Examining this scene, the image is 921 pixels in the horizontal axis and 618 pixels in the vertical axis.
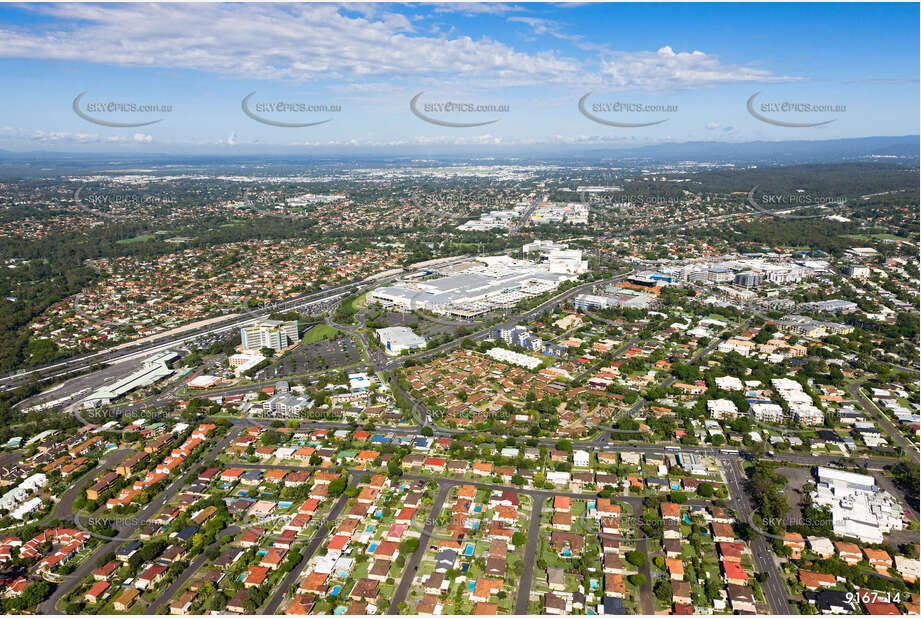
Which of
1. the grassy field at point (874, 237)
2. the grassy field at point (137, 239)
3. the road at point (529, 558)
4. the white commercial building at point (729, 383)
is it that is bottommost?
the road at point (529, 558)

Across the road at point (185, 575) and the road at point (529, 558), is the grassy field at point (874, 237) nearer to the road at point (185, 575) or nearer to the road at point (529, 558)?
the road at point (529, 558)

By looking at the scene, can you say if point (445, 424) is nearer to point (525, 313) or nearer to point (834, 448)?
point (834, 448)

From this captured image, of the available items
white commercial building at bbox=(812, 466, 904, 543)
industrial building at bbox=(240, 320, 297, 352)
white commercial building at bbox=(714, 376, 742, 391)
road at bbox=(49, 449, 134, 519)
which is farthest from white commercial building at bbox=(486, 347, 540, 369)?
road at bbox=(49, 449, 134, 519)

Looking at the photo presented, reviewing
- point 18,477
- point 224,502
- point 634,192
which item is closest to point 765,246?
point 634,192

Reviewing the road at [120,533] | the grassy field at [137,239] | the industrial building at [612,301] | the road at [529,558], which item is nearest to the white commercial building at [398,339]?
the road at [120,533]

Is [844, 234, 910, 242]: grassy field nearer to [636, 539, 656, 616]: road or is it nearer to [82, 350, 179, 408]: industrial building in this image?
[636, 539, 656, 616]: road

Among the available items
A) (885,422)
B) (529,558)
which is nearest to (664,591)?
(529,558)

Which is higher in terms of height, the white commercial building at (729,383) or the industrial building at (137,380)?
the white commercial building at (729,383)
